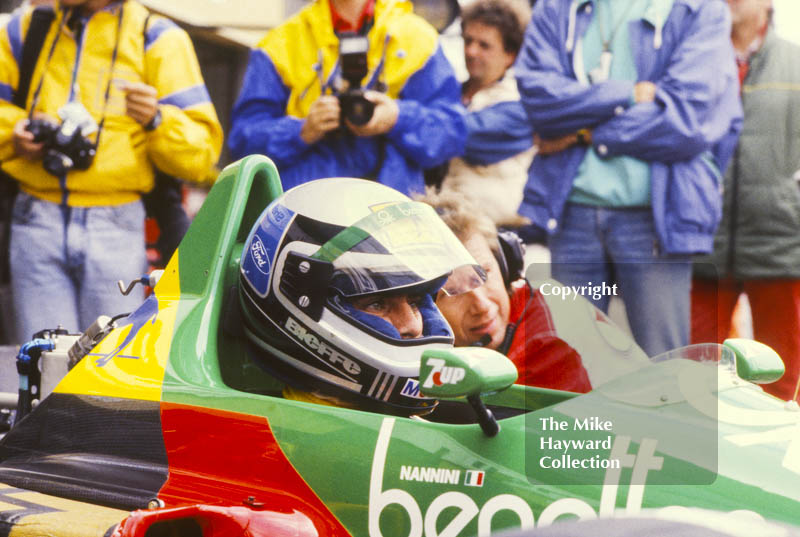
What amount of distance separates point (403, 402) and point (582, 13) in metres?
2.45

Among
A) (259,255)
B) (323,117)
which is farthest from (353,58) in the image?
(259,255)

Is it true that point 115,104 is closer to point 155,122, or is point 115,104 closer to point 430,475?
point 155,122

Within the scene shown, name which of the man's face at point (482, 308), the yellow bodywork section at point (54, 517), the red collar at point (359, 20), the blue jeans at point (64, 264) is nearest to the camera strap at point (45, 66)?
the blue jeans at point (64, 264)

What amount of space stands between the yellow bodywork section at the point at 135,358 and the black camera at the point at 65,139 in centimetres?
169

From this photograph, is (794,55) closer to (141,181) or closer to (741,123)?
(741,123)

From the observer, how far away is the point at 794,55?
4926mm

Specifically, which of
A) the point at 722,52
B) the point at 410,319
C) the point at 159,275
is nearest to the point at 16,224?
the point at 159,275

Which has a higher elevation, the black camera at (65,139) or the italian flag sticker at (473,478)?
the black camera at (65,139)

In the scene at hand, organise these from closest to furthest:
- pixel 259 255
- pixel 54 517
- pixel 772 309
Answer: pixel 54 517 → pixel 259 255 → pixel 772 309

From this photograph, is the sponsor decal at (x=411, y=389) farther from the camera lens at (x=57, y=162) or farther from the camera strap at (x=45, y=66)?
the camera strap at (x=45, y=66)

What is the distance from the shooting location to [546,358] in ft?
10.9

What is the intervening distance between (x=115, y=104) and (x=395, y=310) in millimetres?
2430

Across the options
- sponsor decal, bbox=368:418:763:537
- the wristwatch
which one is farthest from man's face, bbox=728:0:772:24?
sponsor decal, bbox=368:418:763:537

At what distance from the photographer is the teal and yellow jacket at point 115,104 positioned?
457cm
